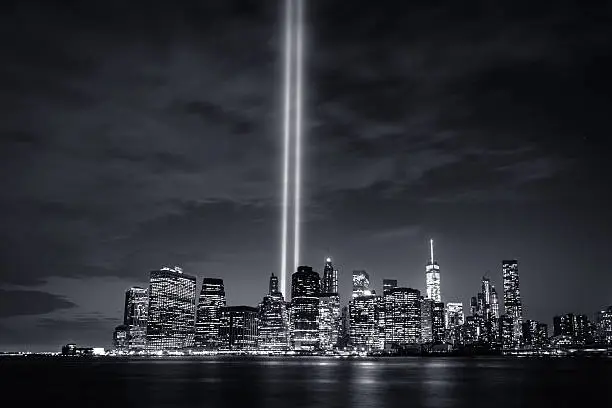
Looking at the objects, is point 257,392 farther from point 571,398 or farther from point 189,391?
point 571,398

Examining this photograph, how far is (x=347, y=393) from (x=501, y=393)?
22.6 m

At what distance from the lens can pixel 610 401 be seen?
74.2 m

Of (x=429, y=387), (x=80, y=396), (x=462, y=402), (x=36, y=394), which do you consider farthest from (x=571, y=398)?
(x=36, y=394)

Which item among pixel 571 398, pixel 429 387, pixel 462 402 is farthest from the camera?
pixel 429 387

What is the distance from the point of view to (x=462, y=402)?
7681 centimetres

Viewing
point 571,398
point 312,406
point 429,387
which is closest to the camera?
point 312,406

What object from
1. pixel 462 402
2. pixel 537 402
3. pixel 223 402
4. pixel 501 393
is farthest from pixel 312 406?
pixel 501 393

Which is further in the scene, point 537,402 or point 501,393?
point 501,393

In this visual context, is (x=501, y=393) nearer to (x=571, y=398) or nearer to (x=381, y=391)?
(x=571, y=398)

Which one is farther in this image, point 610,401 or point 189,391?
point 189,391

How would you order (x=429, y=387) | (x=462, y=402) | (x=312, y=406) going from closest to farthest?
(x=312, y=406) < (x=462, y=402) < (x=429, y=387)

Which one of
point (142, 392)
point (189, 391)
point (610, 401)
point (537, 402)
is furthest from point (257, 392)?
point (610, 401)

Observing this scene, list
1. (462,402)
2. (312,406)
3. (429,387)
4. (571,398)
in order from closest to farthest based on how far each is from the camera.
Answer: (312,406)
(462,402)
(571,398)
(429,387)

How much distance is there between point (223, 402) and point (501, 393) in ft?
136
